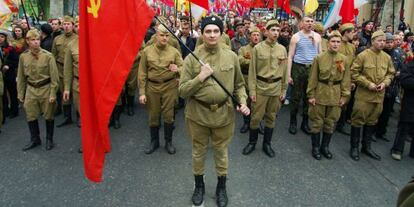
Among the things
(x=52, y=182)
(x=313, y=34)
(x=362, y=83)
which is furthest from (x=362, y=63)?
(x=52, y=182)

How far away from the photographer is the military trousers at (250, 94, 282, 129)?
17.3ft

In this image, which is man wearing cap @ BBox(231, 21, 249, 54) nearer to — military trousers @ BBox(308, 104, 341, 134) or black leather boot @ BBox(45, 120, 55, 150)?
military trousers @ BBox(308, 104, 341, 134)

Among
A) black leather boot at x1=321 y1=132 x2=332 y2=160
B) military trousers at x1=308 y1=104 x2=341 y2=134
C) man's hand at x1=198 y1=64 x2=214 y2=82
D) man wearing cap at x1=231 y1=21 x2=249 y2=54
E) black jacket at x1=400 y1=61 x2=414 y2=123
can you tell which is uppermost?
man wearing cap at x1=231 y1=21 x2=249 y2=54

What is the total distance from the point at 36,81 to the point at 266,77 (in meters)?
3.61

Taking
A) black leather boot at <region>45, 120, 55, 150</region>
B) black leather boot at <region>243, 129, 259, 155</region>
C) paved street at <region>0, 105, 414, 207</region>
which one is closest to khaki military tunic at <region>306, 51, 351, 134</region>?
paved street at <region>0, 105, 414, 207</region>

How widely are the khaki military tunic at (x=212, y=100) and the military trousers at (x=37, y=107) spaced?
2840 millimetres

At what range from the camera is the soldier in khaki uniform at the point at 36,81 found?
5.35 m

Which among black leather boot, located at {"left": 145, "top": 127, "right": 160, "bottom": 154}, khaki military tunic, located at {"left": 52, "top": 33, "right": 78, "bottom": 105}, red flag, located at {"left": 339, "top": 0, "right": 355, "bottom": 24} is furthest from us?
red flag, located at {"left": 339, "top": 0, "right": 355, "bottom": 24}

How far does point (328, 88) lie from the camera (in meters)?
5.21

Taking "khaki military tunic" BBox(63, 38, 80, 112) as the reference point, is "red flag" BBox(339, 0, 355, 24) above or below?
above

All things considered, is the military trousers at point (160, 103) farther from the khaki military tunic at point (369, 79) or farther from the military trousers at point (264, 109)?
the khaki military tunic at point (369, 79)

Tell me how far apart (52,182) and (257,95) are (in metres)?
3.15

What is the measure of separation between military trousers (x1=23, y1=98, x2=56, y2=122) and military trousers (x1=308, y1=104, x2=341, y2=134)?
4.20 meters

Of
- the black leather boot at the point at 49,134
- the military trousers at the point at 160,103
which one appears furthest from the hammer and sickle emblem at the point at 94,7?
the black leather boot at the point at 49,134
